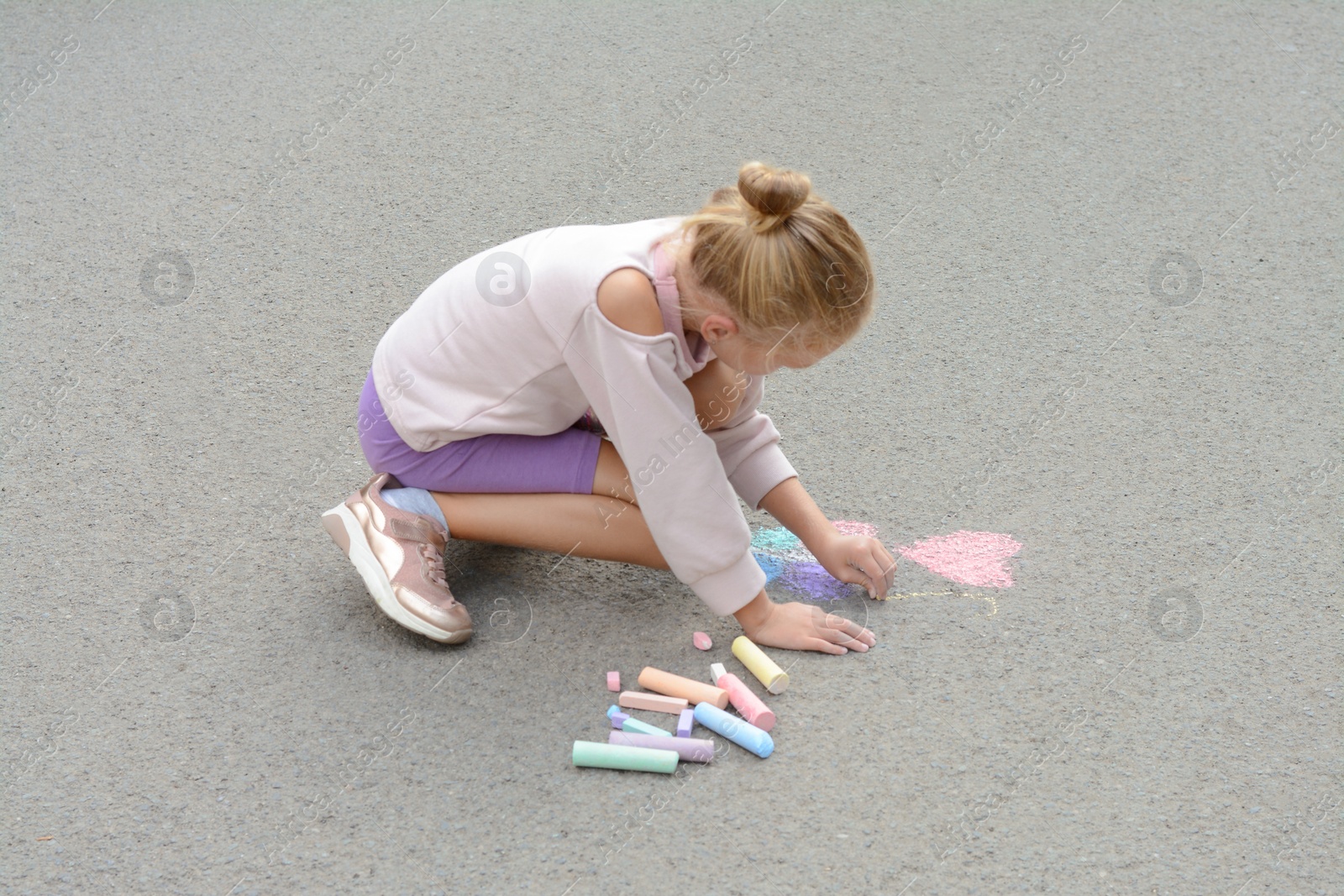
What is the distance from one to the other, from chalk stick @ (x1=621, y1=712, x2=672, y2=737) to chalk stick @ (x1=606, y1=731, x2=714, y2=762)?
2 cm

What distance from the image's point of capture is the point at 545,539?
76.0 inches

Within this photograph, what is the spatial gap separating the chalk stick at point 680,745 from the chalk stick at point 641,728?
0.8 inches

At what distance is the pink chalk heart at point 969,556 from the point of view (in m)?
2.01

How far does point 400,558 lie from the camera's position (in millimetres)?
1850

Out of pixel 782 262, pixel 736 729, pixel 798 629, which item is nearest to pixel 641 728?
pixel 736 729

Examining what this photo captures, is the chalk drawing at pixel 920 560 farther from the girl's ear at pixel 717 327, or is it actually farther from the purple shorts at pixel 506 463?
the girl's ear at pixel 717 327

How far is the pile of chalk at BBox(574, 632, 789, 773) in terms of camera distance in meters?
1.64

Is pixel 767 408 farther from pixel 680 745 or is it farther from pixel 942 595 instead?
pixel 680 745

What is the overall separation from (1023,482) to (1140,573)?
0.96 ft

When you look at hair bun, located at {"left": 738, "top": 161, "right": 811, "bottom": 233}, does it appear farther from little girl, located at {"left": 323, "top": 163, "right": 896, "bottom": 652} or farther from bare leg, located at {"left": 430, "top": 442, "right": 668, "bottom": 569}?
bare leg, located at {"left": 430, "top": 442, "right": 668, "bottom": 569}

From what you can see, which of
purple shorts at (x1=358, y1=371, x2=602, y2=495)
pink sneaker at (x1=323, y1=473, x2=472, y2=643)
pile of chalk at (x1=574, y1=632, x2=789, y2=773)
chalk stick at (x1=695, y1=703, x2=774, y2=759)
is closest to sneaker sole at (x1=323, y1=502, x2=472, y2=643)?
pink sneaker at (x1=323, y1=473, x2=472, y2=643)

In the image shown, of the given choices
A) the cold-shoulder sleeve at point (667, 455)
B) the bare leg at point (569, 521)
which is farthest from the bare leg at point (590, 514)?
the cold-shoulder sleeve at point (667, 455)

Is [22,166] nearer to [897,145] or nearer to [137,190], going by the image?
[137,190]

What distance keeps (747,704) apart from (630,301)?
1.94 feet
